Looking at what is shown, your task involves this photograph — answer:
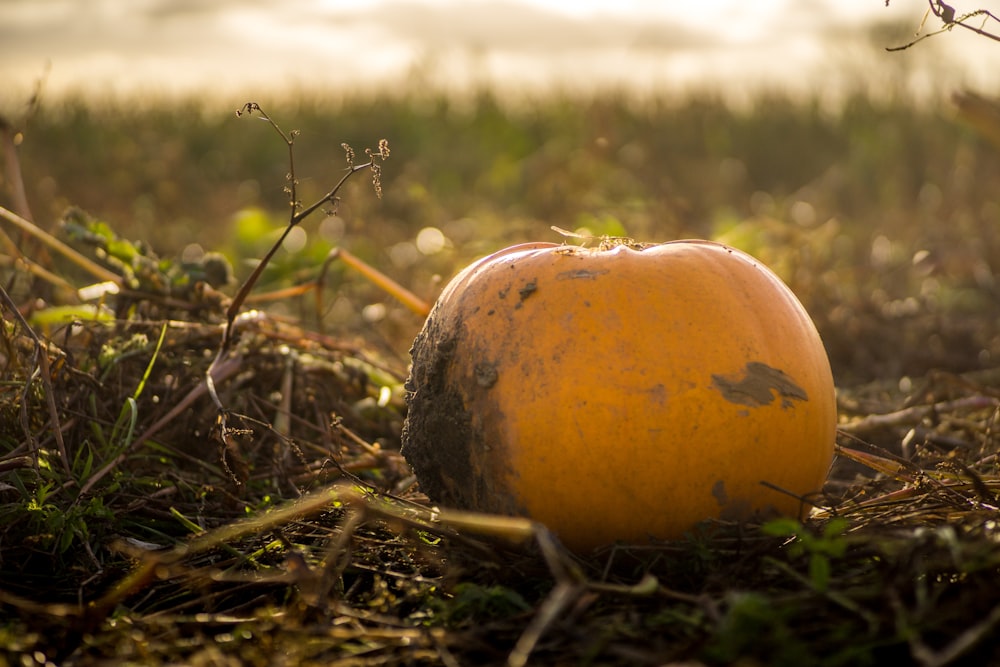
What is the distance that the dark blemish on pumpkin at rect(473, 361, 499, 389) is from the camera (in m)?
2.20

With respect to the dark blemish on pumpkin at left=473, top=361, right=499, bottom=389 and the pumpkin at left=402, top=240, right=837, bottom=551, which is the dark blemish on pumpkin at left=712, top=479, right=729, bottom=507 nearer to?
the pumpkin at left=402, top=240, right=837, bottom=551

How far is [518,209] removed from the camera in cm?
841

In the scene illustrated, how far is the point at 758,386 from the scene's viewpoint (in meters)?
2.18

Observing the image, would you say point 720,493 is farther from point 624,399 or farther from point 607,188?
point 607,188

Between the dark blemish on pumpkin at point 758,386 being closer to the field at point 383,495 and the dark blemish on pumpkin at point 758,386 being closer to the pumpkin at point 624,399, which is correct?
the pumpkin at point 624,399

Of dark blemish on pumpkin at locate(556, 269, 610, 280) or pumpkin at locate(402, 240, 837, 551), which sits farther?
Result: dark blemish on pumpkin at locate(556, 269, 610, 280)

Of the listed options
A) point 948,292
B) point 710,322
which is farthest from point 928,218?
point 710,322

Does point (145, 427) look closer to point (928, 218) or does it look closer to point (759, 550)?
point (759, 550)

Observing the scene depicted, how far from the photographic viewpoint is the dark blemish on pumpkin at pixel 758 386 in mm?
2152

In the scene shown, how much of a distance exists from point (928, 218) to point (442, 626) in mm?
7010

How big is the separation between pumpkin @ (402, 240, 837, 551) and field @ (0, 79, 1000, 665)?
0.11 m

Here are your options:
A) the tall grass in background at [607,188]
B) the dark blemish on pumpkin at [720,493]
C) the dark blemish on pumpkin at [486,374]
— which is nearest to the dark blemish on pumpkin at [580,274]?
the dark blemish on pumpkin at [486,374]

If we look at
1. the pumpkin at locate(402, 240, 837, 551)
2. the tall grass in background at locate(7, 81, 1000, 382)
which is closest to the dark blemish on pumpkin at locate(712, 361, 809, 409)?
the pumpkin at locate(402, 240, 837, 551)

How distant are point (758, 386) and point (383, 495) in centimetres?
99
